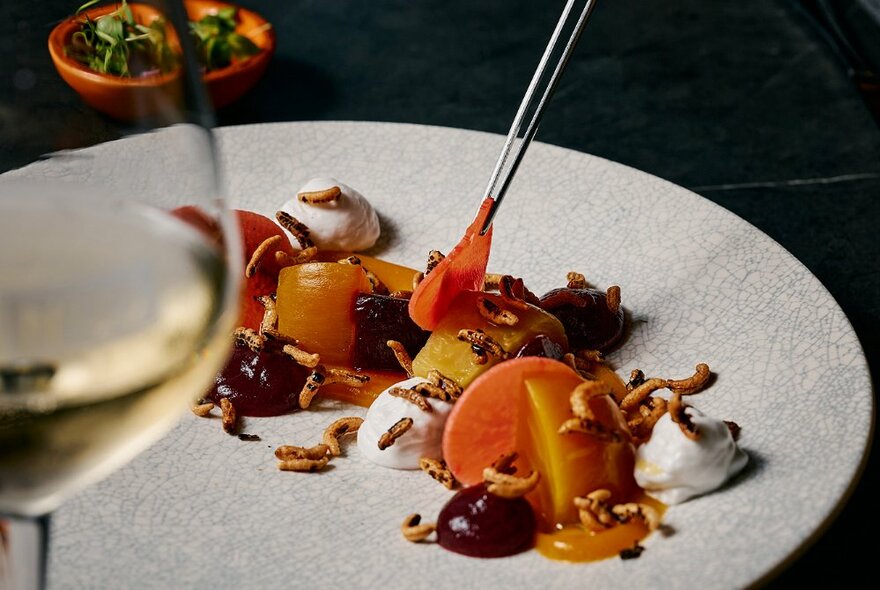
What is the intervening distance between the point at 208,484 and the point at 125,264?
61 centimetres

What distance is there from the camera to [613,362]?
54.8 inches

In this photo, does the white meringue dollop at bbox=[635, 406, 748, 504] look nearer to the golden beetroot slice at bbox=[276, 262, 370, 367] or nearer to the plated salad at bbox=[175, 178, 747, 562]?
the plated salad at bbox=[175, 178, 747, 562]

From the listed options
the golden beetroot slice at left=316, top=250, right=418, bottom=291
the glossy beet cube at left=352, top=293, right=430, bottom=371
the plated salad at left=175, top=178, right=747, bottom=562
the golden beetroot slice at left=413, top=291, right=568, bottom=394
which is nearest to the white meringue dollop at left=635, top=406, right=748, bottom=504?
the plated salad at left=175, top=178, right=747, bottom=562

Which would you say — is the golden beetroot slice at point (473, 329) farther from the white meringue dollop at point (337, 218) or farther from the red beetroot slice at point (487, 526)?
the white meringue dollop at point (337, 218)

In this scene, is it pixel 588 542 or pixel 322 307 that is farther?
pixel 322 307

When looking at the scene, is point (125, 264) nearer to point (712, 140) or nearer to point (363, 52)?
point (712, 140)

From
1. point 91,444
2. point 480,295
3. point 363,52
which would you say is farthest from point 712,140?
point 91,444

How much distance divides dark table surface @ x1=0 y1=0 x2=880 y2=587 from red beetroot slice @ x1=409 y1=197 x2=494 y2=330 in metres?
0.64

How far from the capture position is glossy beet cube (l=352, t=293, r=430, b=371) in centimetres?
133

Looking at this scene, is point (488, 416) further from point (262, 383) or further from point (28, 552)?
point (28, 552)

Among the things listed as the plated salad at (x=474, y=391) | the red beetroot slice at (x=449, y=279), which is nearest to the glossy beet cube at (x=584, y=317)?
the plated salad at (x=474, y=391)

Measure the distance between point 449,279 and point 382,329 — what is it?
0.36ft

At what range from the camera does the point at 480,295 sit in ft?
4.31

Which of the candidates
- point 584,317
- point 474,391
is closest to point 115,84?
point 474,391
